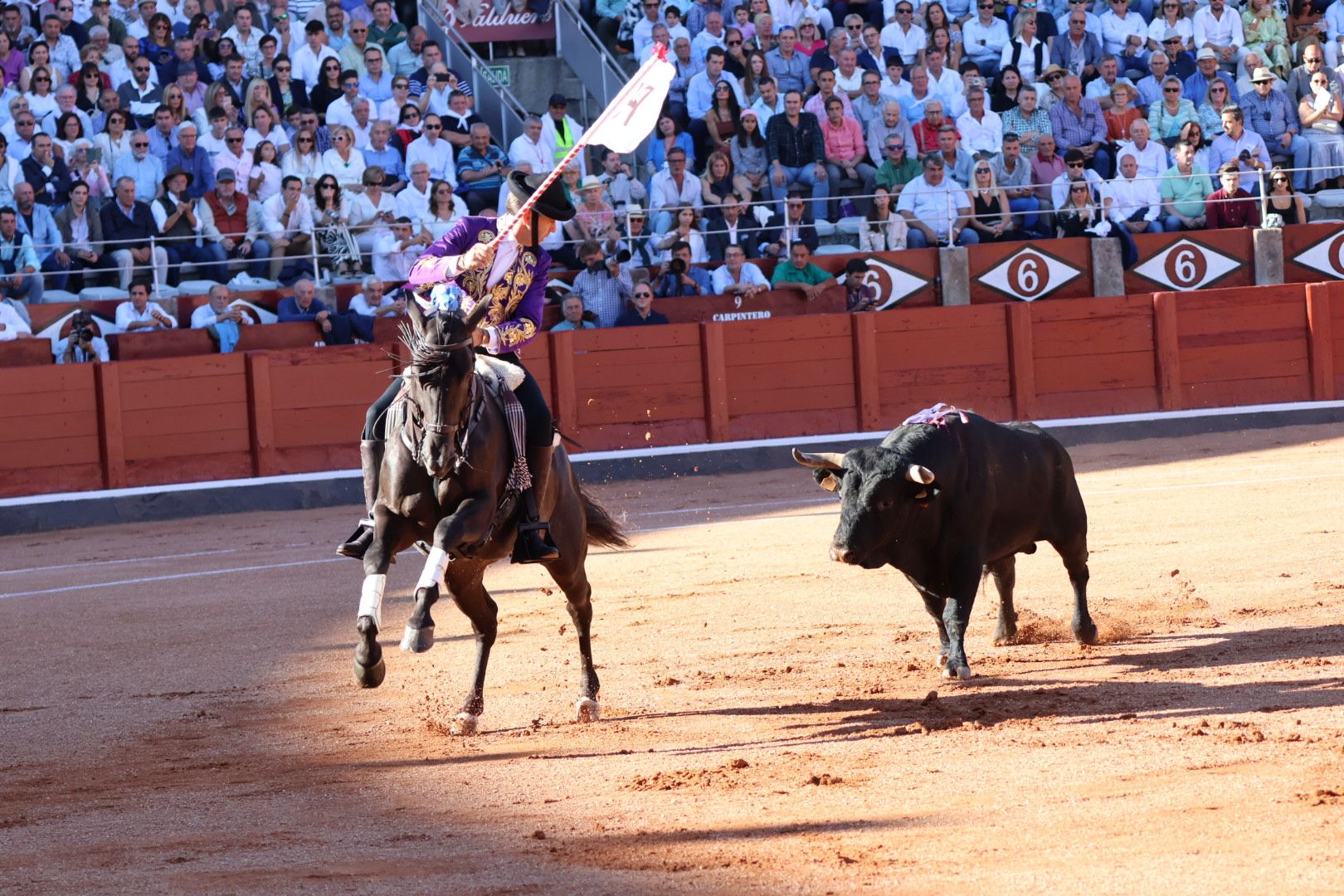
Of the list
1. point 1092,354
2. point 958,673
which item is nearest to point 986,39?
point 1092,354

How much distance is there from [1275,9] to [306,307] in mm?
10610

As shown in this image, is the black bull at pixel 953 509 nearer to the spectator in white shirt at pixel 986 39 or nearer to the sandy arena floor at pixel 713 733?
the sandy arena floor at pixel 713 733

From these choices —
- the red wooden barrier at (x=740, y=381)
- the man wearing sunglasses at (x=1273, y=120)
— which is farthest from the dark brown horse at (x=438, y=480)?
the man wearing sunglasses at (x=1273, y=120)

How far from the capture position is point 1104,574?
866 cm

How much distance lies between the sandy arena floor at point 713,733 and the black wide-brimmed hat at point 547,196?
187cm

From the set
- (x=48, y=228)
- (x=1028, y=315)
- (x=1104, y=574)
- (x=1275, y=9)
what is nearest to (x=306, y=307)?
(x=48, y=228)

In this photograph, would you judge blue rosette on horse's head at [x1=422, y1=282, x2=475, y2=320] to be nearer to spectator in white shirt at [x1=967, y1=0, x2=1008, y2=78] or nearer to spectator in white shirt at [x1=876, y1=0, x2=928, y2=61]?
spectator in white shirt at [x1=876, y1=0, x2=928, y2=61]

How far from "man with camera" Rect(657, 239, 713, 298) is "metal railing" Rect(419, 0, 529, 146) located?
2641 millimetres

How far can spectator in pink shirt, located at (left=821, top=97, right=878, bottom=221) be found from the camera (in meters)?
15.7

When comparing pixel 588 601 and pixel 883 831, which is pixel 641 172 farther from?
pixel 883 831

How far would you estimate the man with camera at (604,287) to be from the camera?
1483 centimetres

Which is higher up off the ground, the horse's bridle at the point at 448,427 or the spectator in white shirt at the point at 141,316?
the spectator in white shirt at the point at 141,316

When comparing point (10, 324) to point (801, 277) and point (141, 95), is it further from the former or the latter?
point (801, 277)

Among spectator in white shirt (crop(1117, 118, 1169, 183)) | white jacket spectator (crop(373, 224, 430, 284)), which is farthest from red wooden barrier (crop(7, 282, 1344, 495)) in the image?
spectator in white shirt (crop(1117, 118, 1169, 183))
